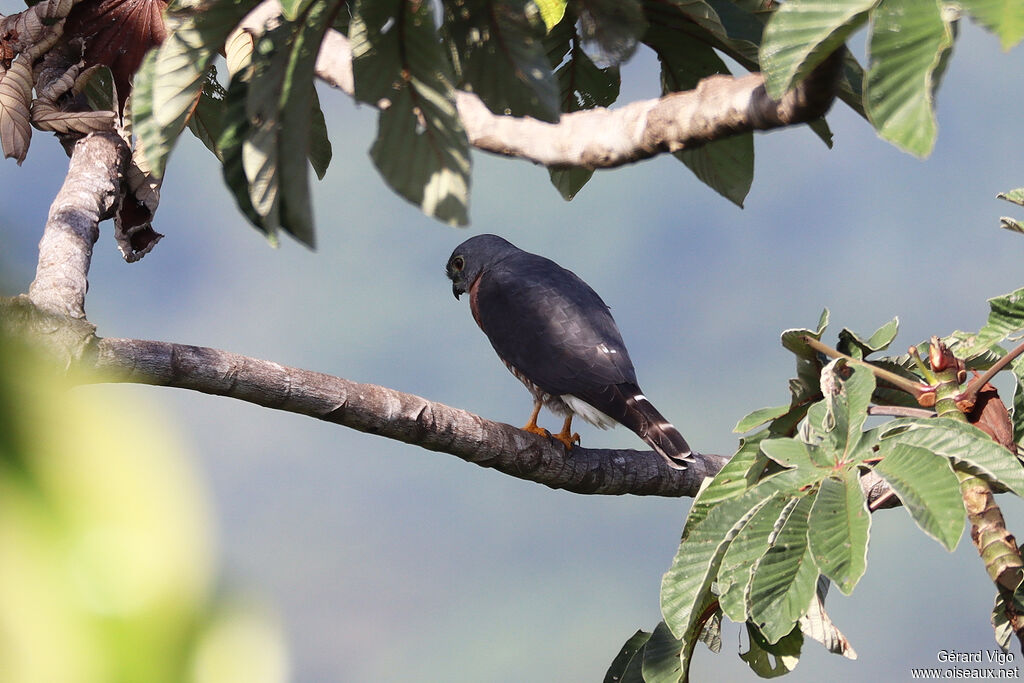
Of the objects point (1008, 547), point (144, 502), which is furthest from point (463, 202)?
point (1008, 547)

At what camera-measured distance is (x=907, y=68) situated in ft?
3.97

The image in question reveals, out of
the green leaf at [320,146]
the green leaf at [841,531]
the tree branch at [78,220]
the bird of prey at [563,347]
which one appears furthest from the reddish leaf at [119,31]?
the green leaf at [841,531]

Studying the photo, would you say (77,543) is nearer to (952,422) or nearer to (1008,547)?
(952,422)

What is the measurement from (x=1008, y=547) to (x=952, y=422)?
59cm

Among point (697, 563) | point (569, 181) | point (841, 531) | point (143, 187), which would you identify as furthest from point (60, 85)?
point (841, 531)

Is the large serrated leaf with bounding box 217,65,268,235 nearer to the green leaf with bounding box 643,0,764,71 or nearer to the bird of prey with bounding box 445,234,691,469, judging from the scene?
the green leaf with bounding box 643,0,764,71

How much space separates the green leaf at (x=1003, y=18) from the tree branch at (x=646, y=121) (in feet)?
0.58

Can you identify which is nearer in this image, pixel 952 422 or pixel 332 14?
pixel 332 14

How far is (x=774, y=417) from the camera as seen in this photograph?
266 centimetres

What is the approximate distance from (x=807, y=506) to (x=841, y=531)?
128mm

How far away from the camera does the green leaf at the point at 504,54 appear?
1.54 m

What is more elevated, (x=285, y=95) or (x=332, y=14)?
(x=332, y=14)

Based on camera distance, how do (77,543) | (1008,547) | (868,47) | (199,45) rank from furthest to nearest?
(1008,547), (199,45), (868,47), (77,543)

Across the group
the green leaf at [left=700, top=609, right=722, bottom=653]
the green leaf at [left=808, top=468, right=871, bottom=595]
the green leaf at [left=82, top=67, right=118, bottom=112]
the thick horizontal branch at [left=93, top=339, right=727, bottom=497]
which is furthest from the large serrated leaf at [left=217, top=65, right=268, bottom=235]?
the green leaf at [left=82, top=67, right=118, bottom=112]
